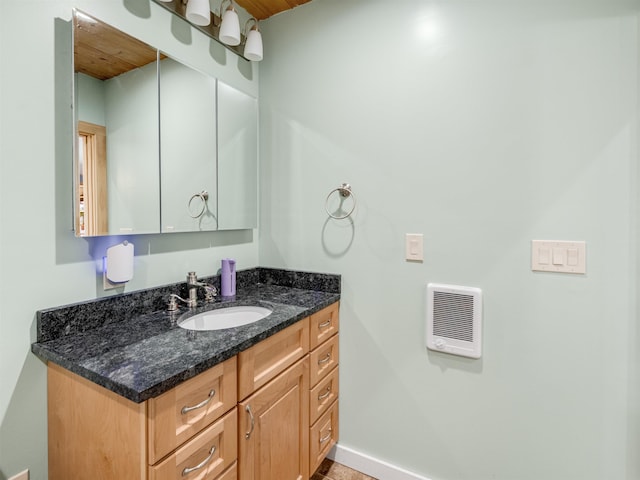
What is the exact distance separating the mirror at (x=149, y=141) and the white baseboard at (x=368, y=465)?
52.4 inches

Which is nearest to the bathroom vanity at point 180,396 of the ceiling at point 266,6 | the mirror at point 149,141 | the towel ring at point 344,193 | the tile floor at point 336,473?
the tile floor at point 336,473

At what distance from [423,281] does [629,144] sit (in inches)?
34.8

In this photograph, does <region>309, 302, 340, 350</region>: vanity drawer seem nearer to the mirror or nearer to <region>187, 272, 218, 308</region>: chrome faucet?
<region>187, 272, 218, 308</region>: chrome faucet

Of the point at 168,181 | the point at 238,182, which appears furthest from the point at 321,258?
the point at 168,181

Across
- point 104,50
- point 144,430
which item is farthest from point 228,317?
point 104,50

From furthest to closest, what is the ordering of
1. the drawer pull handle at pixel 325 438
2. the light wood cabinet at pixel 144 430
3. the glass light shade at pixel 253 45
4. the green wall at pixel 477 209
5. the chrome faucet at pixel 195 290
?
the glass light shade at pixel 253 45 → the drawer pull handle at pixel 325 438 → the chrome faucet at pixel 195 290 → the green wall at pixel 477 209 → the light wood cabinet at pixel 144 430

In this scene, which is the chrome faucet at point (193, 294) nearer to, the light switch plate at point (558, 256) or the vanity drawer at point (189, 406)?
the vanity drawer at point (189, 406)

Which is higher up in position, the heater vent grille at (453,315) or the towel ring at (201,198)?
the towel ring at (201,198)

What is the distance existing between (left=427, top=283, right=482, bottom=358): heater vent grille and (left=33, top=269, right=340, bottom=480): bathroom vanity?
53 centimetres

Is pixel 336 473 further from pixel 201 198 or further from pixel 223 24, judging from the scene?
pixel 223 24

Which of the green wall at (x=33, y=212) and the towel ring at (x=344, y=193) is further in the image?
the towel ring at (x=344, y=193)

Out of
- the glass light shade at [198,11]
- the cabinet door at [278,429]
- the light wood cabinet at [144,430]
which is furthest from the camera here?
the glass light shade at [198,11]

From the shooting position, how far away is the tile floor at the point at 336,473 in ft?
5.48

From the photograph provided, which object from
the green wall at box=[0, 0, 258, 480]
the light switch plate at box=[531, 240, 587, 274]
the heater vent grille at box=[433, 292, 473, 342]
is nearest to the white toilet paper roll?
the green wall at box=[0, 0, 258, 480]
